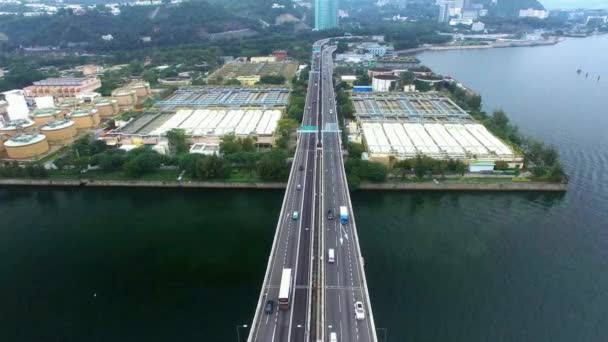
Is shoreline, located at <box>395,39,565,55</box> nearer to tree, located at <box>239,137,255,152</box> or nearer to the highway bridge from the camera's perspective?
tree, located at <box>239,137,255,152</box>

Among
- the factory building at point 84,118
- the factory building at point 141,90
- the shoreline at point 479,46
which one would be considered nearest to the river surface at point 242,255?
the factory building at point 84,118

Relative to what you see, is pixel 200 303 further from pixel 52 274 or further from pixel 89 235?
pixel 89 235

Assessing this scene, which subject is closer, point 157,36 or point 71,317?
point 71,317

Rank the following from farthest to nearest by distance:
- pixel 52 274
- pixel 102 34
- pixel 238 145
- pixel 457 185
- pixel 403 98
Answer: pixel 102 34, pixel 403 98, pixel 238 145, pixel 457 185, pixel 52 274

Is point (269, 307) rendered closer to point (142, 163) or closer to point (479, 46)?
point (142, 163)

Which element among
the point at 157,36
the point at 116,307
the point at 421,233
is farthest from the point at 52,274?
the point at 157,36

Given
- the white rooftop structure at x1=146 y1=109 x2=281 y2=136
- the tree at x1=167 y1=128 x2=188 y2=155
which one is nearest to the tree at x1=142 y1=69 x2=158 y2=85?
the white rooftop structure at x1=146 y1=109 x2=281 y2=136

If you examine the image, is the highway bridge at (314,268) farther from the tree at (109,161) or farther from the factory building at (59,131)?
the factory building at (59,131)
